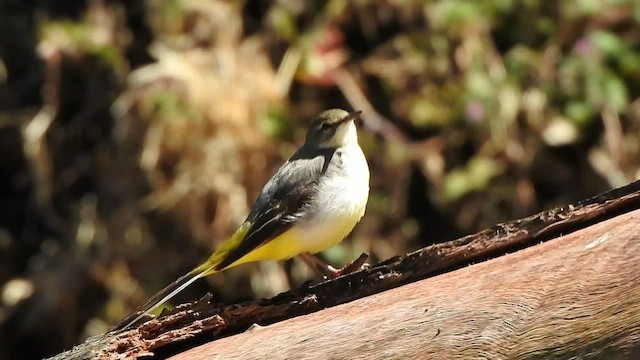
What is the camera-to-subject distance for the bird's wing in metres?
4.33

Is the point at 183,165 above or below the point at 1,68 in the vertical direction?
below

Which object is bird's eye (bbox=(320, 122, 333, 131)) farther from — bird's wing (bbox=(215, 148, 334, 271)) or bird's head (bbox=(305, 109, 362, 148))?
bird's wing (bbox=(215, 148, 334, 271))

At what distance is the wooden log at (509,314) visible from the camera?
2615 mm

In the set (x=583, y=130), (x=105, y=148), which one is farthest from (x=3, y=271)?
(x=583, y=130)

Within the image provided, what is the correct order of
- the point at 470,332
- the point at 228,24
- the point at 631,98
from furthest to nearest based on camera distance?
the point at 228,24 < the point at 631,98 < the point at 470,332

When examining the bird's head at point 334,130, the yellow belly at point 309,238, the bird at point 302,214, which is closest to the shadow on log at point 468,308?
the bird at point 302,214

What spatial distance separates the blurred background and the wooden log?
3.42 m

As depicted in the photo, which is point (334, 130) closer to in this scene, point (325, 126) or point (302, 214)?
point (325, 126)

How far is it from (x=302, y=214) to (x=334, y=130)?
56 cm

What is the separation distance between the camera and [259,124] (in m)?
6.55

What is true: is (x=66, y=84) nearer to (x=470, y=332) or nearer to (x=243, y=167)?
(x=243, y=167)

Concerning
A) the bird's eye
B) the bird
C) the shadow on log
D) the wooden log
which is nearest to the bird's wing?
the bird

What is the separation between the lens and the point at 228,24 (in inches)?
272

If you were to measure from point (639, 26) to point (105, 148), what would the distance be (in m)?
3.33
